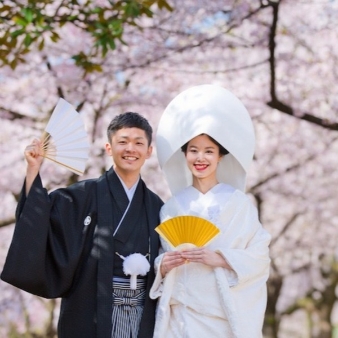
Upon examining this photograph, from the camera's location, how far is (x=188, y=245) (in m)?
3.63

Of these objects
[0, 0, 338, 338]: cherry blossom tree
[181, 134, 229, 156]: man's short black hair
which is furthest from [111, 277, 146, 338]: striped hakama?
[0, 0, 338, 338]: cherry blossom tree

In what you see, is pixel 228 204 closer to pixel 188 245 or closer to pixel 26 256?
pixel 188 245

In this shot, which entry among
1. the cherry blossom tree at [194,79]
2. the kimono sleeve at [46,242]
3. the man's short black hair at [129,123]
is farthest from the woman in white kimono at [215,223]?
the cherry blossom tree at [194,79]

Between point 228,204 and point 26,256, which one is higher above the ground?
point 228,204

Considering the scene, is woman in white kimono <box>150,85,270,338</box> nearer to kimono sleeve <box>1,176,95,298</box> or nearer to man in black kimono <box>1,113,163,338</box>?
man in black kimono <box>1,113,163,338</box>

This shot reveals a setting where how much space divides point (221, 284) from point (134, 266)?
40cm

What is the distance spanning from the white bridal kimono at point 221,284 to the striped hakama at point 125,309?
8 centimetres

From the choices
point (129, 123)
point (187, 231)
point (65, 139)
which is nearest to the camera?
point (187, 231)

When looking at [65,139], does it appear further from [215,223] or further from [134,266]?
[215,223]

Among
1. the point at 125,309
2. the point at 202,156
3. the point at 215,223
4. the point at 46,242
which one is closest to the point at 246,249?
the point at 215,223

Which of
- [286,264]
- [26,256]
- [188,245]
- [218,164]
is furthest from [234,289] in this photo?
[286,264]

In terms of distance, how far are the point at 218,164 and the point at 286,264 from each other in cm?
683

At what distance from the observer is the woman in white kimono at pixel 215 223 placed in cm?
362

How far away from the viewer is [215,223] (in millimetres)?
3697
